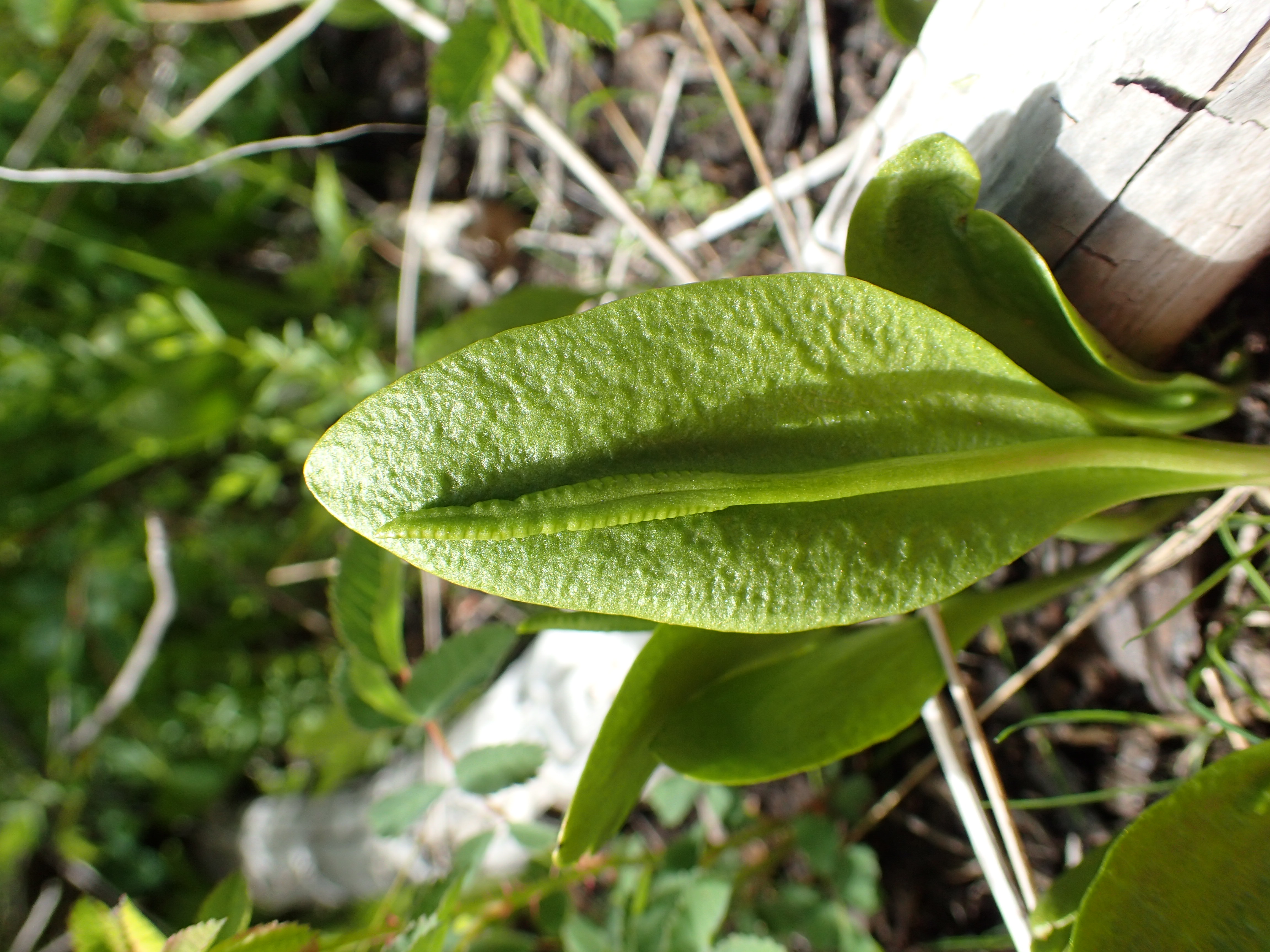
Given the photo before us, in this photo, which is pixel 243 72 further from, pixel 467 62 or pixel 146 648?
pixel 146 648

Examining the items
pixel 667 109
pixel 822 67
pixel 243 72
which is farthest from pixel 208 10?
pixel 822 67

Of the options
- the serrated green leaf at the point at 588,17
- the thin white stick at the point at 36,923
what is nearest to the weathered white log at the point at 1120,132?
the serrated green leaf at the point at 588,17

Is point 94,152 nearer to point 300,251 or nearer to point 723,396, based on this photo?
point 300,251

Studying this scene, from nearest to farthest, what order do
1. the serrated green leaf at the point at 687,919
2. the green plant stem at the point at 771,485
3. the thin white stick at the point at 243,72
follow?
the green plant stem at the point at 771,485
the serrated green leaf at the point at 687,919
the thin white stick at the point at 243,72

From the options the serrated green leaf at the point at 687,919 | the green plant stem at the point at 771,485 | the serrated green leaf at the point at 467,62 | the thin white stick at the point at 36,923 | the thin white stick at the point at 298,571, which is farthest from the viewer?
the thin white stick at the point at 36,923

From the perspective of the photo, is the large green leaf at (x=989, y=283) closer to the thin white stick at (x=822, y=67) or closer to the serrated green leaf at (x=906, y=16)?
the serrated green leaf at (x=906, y=16)

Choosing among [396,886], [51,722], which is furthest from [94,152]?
[396,886]

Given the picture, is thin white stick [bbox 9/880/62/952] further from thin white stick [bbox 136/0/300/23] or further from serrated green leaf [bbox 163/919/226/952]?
thin white stick [bbox 136/0/300/23]
